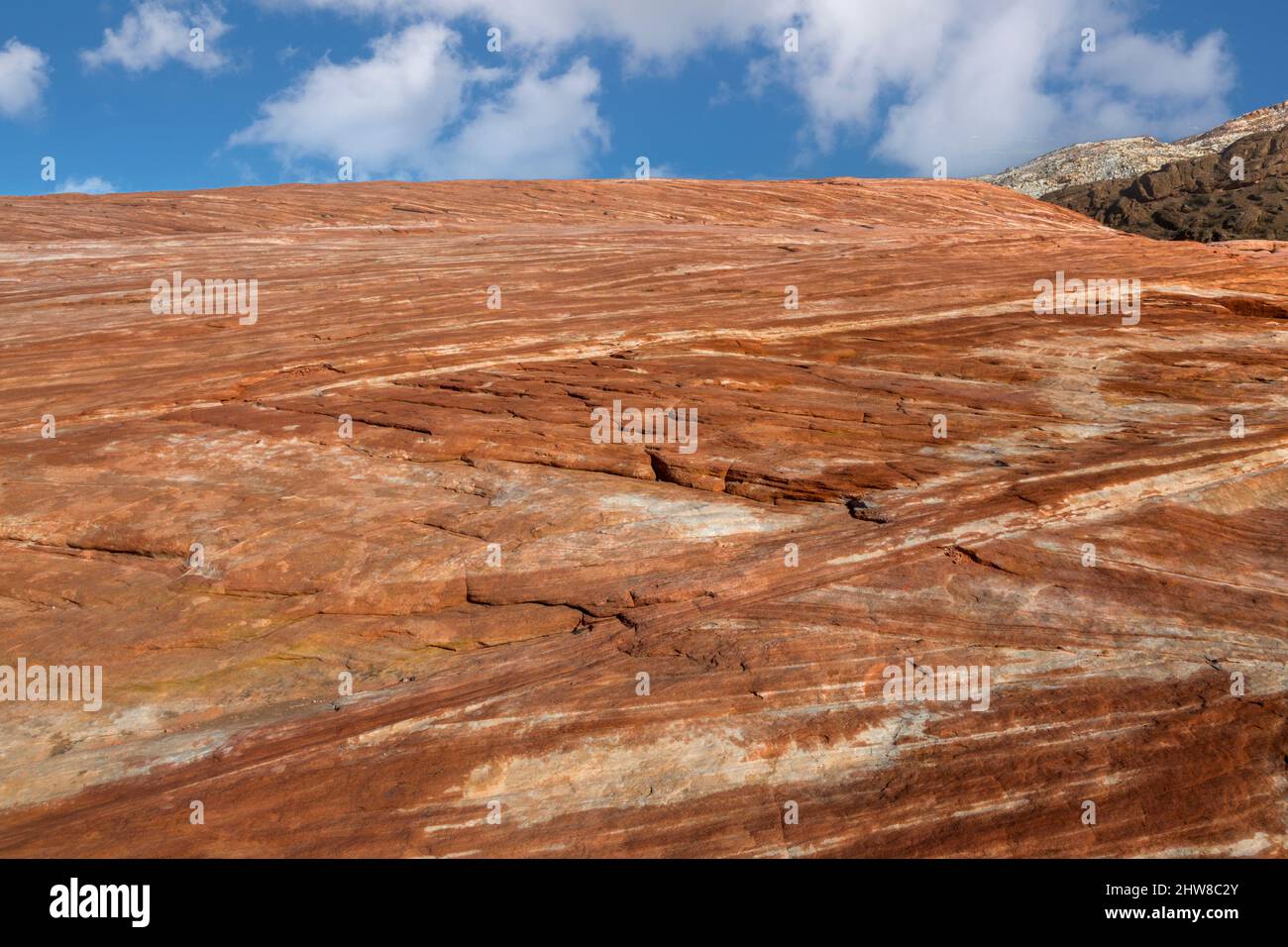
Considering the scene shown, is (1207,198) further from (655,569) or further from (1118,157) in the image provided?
(655,569)

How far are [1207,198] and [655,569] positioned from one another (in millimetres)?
62658

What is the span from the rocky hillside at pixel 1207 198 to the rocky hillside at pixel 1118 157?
18275mm

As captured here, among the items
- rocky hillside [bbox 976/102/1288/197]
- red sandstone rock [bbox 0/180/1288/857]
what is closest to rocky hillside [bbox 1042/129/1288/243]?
rocky hillside [bbox 976/102/1288/197]

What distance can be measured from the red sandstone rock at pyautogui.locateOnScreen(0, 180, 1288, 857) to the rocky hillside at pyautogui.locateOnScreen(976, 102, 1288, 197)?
7524cm

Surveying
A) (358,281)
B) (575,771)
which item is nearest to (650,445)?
(575,771)

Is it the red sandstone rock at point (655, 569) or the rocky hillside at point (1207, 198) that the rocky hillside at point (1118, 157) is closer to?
the rocky hillside at point (1207, 198)

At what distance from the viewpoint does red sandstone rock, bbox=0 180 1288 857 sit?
304 inches

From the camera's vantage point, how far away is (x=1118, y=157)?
90.9m

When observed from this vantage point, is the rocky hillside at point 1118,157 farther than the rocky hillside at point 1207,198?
Yes

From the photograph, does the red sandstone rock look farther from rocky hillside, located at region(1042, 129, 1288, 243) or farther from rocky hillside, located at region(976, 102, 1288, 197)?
rocky hillside, located at region(976, 102, 1288, 197)

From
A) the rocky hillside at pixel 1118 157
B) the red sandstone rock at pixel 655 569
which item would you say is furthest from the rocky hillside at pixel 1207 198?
the red sandstone rock at pixel 655 569

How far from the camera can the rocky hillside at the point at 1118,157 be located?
8800 cm
